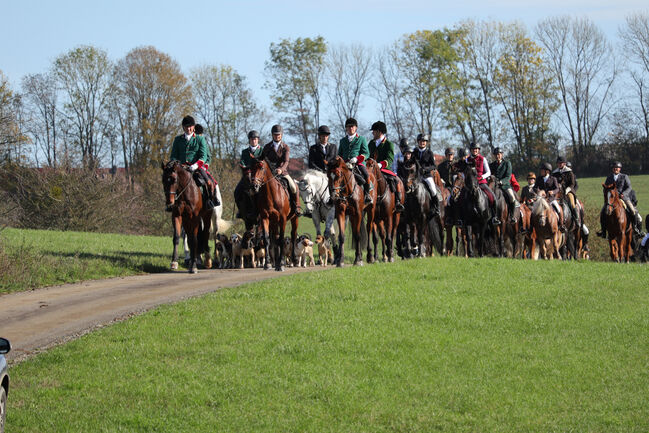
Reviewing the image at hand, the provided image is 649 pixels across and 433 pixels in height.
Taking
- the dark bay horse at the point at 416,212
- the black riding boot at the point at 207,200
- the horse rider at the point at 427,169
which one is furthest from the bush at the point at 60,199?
the horse rider at the point at 427,169

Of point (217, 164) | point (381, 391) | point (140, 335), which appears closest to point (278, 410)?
point (381, 391)

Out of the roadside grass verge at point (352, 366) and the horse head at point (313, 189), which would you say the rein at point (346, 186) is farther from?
the roadside grass verge at point (352, 366)

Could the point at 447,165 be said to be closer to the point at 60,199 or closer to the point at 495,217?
the point at 495,217

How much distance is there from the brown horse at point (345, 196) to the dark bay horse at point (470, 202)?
3990 mm

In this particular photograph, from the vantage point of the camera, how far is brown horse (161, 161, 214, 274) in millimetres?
19781

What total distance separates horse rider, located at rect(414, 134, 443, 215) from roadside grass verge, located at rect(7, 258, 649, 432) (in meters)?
8.12

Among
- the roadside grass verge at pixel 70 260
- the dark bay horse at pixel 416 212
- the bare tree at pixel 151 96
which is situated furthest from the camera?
the bare tree at pixel 151 96

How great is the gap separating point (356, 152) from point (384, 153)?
2136mm

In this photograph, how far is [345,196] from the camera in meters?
18.6

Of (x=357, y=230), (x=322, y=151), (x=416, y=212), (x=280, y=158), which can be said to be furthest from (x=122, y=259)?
(x=416, y=212)

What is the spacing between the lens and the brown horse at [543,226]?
2672 centimetres

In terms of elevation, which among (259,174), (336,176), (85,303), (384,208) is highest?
(259,174)

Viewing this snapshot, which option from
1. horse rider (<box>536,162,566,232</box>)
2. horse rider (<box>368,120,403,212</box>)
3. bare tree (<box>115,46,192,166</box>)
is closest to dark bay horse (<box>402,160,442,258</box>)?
horse rider (<box>368,120,403,212</box>)

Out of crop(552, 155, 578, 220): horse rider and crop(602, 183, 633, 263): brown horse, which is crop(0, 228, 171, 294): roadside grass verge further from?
crop(602, 183, 633, 263): brown horse
